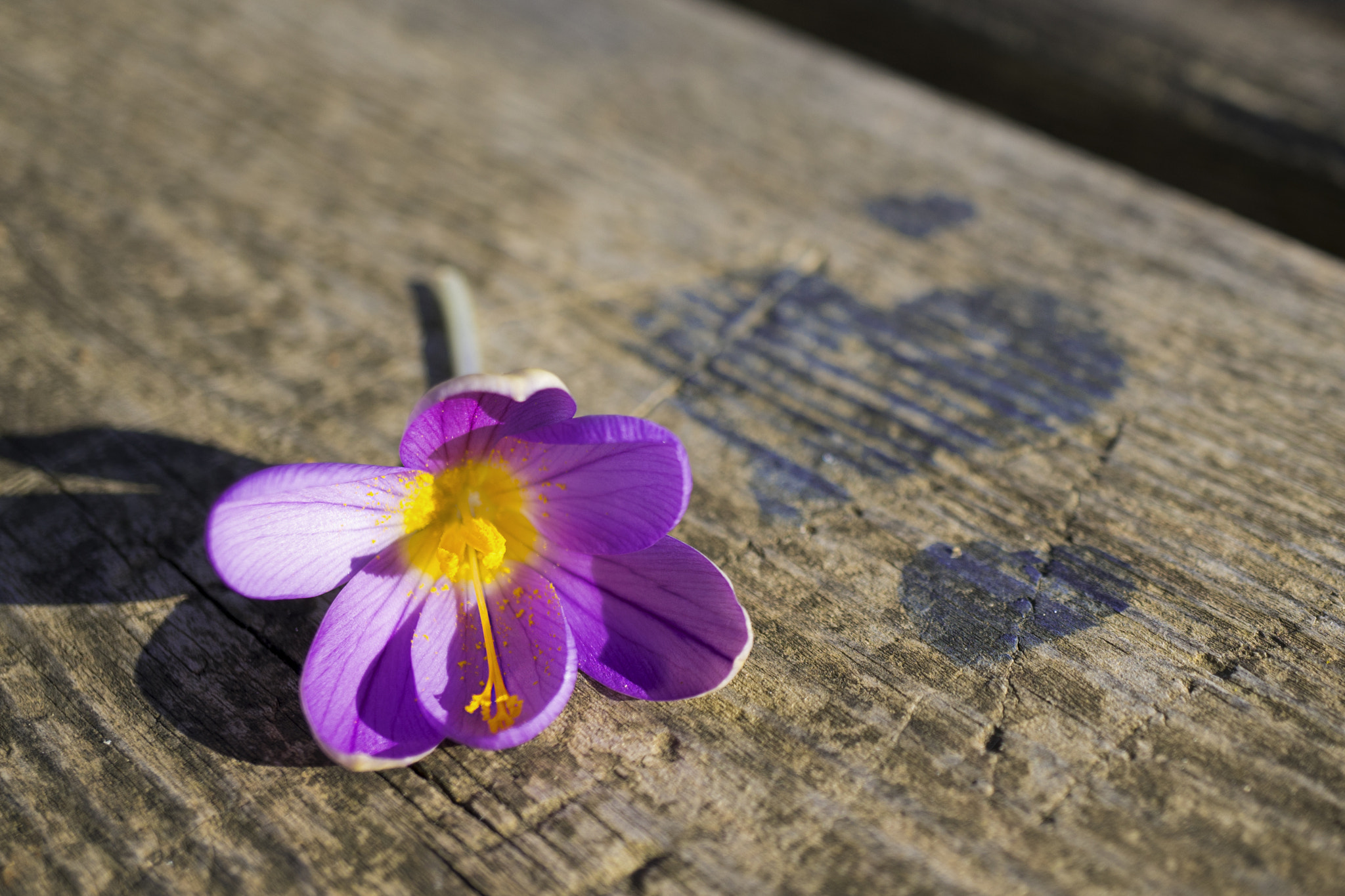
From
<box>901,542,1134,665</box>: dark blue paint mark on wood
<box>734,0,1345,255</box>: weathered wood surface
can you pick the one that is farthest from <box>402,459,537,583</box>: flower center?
<box>734,0,1345,255</box>: weathered wood surface

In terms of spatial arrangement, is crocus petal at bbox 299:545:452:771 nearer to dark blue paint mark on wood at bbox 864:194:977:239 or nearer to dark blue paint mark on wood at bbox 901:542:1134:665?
dark blue paint mark on wood at bbox 901:542:1134:665

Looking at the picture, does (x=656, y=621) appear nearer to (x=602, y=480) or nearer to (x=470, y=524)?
(x=602, y=480)

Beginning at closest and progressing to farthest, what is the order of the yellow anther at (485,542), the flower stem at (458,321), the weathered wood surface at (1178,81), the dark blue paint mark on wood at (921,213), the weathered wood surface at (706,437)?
the weathered wood surface at (706,437) → the yellow anther at (485,542) → the flower stem at (458,321) → the dark blue paint mark on wood at (921,213) → the weathered wood surface at (1178,81)

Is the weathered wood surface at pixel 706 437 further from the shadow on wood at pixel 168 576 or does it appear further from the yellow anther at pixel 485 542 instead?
the yellow anther at pixel 485 542

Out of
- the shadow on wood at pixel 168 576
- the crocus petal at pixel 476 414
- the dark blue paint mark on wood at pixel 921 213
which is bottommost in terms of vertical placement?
the shadow on wood at pixel 168 576

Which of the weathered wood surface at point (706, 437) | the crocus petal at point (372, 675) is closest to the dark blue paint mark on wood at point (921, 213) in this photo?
the weathered wood surface at point (706, 437)

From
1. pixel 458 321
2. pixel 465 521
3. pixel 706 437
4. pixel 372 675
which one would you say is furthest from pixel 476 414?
pixel 458 321

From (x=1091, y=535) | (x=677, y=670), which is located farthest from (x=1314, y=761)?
(x=677, y=670)
